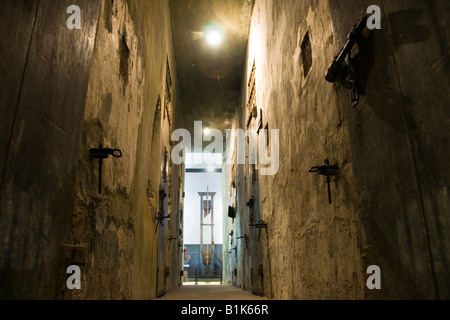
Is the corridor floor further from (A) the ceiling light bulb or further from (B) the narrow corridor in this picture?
(A) the ceiling light bulb

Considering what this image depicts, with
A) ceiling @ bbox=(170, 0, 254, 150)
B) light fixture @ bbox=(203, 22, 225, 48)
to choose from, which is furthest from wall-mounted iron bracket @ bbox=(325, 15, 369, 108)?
light fixture @ bbox=(203, 22, 225, 48)

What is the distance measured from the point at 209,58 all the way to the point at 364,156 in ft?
20.1

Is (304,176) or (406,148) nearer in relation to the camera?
(406,148)

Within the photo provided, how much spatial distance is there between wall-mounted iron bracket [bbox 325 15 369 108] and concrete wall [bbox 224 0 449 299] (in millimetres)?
65

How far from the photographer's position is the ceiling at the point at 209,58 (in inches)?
234

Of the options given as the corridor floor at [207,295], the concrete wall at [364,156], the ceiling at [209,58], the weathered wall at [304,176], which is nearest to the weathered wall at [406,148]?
the concrete wall at [364,156]

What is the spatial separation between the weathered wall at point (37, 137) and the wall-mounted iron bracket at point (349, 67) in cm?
146

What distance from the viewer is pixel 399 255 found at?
52.5 inches

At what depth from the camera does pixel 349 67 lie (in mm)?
1767

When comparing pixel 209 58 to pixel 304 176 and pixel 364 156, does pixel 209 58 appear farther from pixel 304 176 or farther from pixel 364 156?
pixel 364 156

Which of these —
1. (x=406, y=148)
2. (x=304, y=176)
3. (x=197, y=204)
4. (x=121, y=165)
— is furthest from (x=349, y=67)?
(x=197, y=204)

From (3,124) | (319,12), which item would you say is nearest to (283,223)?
(319,12)

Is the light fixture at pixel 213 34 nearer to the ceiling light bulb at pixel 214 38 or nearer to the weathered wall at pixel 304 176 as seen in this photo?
the ceiling light bulb at pixel 214 38

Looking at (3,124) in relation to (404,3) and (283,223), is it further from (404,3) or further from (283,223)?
(283,223)
